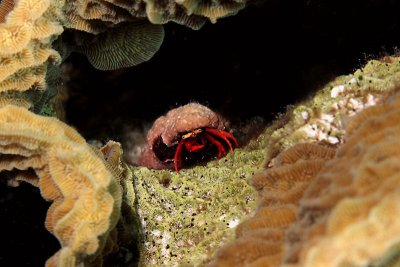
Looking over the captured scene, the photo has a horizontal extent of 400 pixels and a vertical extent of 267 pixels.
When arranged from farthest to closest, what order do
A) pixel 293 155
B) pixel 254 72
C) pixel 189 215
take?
pixel 254 72, pixel 189 215, pixel 293 155

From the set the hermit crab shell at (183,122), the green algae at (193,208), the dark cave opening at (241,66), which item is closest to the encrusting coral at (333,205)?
the green algae at (193,208)

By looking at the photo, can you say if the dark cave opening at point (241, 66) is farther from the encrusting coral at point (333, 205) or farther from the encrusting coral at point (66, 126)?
the encrusting coral at point (333, 205)

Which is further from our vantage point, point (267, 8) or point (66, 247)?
point (267, 8)

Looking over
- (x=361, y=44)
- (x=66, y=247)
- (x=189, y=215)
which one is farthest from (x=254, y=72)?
(x=66, y=247)

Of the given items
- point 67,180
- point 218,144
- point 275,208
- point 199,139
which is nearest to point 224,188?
point 275,208

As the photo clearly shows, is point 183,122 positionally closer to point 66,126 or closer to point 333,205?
point 66,126

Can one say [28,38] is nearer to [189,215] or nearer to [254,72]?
[189,215]

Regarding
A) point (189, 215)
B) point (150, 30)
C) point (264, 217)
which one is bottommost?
point (264, 217)

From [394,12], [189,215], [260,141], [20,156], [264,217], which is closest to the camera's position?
[264,217]
